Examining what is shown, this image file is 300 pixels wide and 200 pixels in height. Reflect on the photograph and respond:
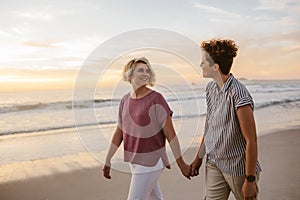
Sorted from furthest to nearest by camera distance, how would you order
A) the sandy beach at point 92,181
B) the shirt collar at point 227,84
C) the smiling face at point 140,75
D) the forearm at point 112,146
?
the sandy beach at point 92,181 → the forearm at point 112,146 → the smiling face at point 140,75 → the shirt collar at point 227,84

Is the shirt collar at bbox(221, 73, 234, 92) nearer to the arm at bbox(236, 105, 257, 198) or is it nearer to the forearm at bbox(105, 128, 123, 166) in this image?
the arm at bbox(236, 105, 257, 198)

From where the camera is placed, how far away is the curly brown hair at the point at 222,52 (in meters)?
2.01

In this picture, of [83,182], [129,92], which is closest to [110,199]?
[83,182]

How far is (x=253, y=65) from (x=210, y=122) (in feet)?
28.8

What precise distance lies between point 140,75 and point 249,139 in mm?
797

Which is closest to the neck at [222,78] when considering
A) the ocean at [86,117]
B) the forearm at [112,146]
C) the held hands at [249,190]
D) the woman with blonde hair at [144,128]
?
the ocean at [86,117]

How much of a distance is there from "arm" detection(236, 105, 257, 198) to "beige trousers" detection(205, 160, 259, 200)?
0.32 feet

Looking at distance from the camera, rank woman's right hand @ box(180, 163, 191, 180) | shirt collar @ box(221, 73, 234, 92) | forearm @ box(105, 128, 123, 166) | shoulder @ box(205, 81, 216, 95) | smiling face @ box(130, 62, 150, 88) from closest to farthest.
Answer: shirt collar @ box(221, 73, 234, 92), shoulder @ box(205, 81, 216, 95), smiling face @ box(130, 62, 150, 88), woman's right hand @ box(180, 163, 191, 180), forearm @ box(105, 128, 123, 166)

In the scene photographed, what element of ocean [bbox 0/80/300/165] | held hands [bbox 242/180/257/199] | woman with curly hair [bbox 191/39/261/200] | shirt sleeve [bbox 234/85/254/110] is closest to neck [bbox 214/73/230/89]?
woman with curly hair [bbox 191/39/261/200]

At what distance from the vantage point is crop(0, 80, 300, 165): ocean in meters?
2.38

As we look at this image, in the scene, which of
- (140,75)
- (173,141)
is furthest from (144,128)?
(140,75)

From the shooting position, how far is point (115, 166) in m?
2.62

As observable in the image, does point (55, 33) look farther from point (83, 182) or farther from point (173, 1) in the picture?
point (83, 182)

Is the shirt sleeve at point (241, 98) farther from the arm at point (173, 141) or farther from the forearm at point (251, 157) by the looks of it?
the arm at point (173, 141)
